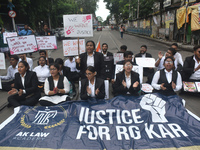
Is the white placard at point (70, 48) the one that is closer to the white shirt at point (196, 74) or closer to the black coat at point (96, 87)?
the black coat at point (96, 87)

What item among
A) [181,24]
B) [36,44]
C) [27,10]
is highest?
[27,10]

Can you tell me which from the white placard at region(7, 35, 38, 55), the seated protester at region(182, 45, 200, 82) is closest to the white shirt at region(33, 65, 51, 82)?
the white placard at region(7, 35, 38, 55)

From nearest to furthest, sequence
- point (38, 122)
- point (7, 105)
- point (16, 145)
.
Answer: point (16, 145) → point (38, 122) → point (7, 105)

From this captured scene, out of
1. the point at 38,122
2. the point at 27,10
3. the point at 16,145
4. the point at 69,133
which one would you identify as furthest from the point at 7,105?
the point at 27,10

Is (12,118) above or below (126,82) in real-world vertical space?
below

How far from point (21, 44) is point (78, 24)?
188 cm

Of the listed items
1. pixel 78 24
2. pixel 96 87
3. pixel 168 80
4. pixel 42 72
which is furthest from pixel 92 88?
pixel 78 24

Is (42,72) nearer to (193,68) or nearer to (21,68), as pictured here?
(21,68)

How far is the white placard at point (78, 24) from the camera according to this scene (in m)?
4.89

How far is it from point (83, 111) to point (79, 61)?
1.53 meters

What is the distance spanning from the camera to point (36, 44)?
204 inches

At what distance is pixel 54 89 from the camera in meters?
3.76

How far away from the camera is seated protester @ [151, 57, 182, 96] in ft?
12.6

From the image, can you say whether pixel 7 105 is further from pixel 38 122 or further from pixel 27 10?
pixel 27 10
